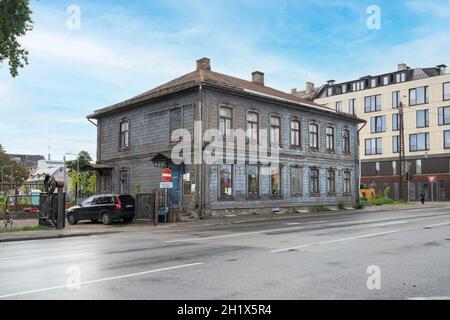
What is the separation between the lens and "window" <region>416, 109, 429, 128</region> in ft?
216

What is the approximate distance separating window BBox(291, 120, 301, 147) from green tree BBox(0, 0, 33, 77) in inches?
723

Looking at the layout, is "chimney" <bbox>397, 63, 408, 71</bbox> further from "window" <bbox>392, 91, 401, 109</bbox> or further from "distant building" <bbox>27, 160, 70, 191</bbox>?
"distant building" <bbox>27, 160, 70, 191</bbox>

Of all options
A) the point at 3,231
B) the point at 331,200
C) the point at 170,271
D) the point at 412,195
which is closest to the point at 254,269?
the point at 170,271

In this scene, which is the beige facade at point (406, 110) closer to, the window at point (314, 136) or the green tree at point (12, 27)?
the window at point (314, 136)

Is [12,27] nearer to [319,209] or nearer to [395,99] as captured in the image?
[319,209]

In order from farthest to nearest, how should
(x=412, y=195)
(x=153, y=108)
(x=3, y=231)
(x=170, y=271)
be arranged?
(x=412, y=195) → (x=153, y=108) → (x=3, y=231) → (x=170, y=271)

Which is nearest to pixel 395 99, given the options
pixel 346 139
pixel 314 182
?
pixel 346 139

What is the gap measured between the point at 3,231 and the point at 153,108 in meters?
13.2

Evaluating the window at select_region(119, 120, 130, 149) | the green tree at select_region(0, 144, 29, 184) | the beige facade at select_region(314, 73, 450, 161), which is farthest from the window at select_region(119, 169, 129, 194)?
the green tree at select_region(0, 144, 29, 184)

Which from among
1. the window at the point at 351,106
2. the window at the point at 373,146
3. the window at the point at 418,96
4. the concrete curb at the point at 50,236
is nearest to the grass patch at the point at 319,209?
the concrete curb at the point at 50,236

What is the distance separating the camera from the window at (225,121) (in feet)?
93.5
